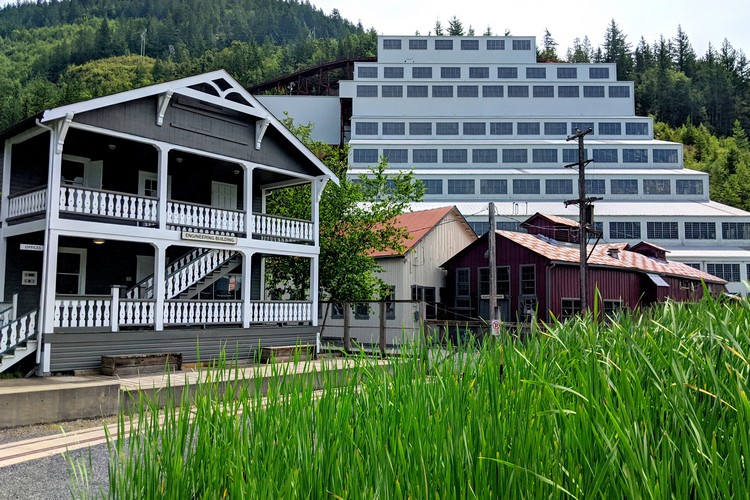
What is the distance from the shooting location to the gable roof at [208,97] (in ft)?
51.7

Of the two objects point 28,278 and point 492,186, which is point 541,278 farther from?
point 492,186

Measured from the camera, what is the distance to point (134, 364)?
1606 cm

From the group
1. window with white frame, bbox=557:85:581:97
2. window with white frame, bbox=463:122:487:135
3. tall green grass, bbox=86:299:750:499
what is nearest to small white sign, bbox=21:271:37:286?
tall green grass, bbox=86:299:750:499

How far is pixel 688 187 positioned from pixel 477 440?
2632 inches

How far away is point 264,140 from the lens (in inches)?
834

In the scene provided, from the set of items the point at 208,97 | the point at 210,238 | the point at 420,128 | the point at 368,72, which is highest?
the point at 368,72

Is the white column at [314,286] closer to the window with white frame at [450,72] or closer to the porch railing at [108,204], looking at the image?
the porch railing at [108,204]

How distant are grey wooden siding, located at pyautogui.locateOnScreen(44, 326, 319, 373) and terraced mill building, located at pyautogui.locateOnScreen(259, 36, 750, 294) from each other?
36.2m

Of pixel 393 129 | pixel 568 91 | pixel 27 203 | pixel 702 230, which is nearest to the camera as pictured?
pixel 27 203

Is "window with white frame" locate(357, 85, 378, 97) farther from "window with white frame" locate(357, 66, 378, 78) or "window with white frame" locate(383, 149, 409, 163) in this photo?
"window with white frame" locate(383, 149, 409, 163)

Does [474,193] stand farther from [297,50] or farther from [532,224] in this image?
[297,50]

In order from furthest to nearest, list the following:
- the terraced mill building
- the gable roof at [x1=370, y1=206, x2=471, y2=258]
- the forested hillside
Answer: the forested hillside, the terraced mill building, the gable roof at [x1=370, y1=206, x2=471, y2=258]

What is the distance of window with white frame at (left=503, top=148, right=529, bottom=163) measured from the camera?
230 ft

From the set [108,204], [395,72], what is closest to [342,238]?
[108,204]
